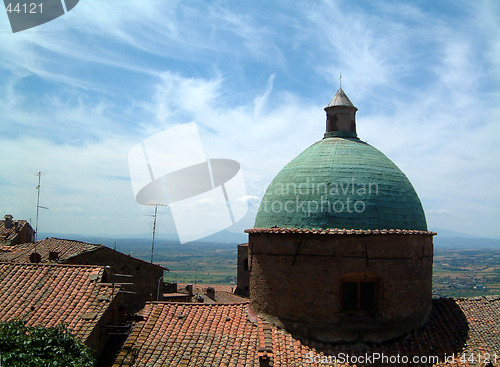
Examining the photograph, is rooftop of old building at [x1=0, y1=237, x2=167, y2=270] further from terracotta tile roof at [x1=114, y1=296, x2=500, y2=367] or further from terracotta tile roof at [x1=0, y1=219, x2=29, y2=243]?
terracotta tile roof at [x1=114, y1=296, x2=500, y2=367]

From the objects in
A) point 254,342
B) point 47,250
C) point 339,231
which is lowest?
point 254,342

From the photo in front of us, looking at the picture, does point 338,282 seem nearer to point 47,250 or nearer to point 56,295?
point 56,295

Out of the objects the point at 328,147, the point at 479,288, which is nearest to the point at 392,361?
the point at 328,147

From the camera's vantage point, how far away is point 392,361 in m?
13.4

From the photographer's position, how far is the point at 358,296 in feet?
46.5

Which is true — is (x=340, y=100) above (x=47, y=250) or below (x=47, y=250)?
above

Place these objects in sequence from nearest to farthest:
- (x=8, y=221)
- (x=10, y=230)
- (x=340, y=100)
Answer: (x=340, y=100), (x=10, y=230), (x=8, y=221)

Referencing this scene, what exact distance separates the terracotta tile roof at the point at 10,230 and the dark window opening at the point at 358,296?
24.4 meters

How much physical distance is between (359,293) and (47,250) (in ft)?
53.7

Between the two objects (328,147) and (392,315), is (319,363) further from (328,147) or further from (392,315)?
(328,147)

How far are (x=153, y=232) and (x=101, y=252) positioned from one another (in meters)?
5.77

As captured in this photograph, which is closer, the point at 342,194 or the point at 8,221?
the point at 342,194

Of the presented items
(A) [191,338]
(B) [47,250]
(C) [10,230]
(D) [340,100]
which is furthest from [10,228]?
(D) [340,100]

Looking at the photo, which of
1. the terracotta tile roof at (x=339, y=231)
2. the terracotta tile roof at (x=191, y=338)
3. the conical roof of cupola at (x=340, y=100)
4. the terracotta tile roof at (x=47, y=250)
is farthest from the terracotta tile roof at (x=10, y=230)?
the conical roof of cupola at (x=340, y=100)
